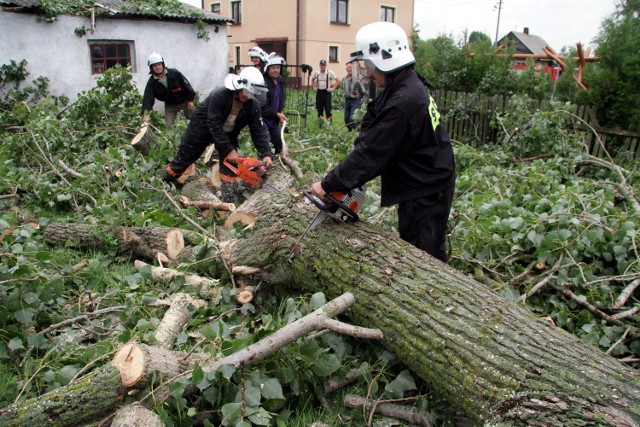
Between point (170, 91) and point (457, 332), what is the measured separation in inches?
259

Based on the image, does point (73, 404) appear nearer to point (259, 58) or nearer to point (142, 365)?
point (142, 365)

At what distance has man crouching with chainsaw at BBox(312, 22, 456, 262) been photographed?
2961mm

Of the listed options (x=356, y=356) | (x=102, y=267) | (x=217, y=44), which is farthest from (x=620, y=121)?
(x=217, y=44)

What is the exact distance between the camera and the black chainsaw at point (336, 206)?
3066mm

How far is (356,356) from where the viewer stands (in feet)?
9.21

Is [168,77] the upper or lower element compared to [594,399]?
upper

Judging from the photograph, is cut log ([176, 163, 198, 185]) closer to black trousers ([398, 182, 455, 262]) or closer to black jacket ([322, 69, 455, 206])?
black jacket ([322, 69, 455, 206])

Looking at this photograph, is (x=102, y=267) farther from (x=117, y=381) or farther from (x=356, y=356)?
(x=356, y=356)

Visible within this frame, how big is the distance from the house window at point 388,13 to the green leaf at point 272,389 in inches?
958

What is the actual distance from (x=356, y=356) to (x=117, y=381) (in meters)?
1.26

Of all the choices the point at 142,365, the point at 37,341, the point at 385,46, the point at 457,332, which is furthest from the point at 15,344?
the point at 385,46

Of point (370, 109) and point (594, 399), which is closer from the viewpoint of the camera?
point (594, 399)

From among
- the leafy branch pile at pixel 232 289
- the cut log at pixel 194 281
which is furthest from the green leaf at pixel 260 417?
the cut log at pixel 194 281

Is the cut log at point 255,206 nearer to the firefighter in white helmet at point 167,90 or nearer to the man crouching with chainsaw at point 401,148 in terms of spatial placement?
the man crouching with chainsaw at point 401,148
